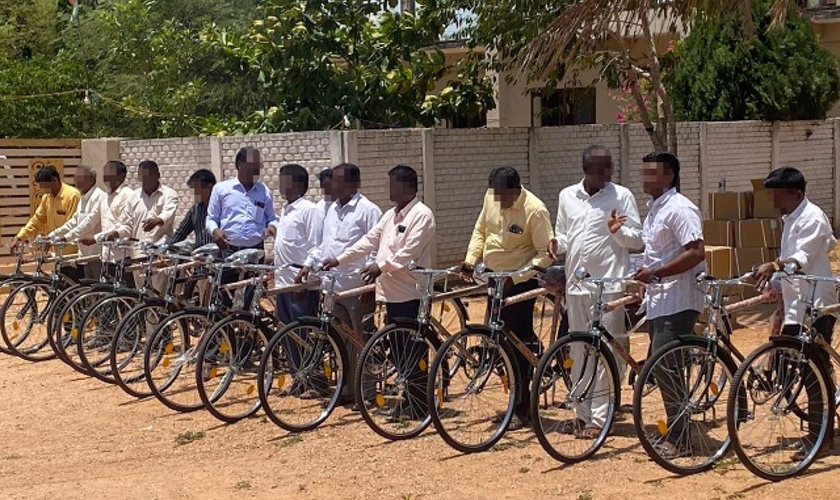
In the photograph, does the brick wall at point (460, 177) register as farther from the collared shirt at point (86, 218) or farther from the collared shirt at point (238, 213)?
the collared shirt at point (238, 213)

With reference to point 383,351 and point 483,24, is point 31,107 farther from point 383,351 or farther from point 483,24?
point 383,351

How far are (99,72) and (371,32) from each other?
13.0 m

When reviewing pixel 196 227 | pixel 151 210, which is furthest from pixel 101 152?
pixel 196 227

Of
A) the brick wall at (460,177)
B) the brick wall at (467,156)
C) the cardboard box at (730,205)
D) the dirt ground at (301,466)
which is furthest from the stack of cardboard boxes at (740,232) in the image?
the dirt ground at (301,466)

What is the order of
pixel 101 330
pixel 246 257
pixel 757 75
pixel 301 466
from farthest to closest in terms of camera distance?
pixel 757 75 < pixel 101 330 < pixel 246 257 < pixel 301 466

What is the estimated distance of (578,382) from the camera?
741cm

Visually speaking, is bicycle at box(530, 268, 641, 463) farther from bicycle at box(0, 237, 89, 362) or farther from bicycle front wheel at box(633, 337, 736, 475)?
bicycle at box(0, 237, 89, 362)

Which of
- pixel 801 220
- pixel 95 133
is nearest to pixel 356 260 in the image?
pixel 801 220

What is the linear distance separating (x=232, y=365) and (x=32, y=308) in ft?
12.5

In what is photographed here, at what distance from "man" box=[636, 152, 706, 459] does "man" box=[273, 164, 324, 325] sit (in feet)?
10.1

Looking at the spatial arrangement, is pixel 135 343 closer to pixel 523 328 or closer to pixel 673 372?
pixel 523 328

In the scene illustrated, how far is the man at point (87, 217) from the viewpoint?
474 inches

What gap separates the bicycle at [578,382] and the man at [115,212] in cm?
544

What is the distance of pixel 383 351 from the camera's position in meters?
8.04
